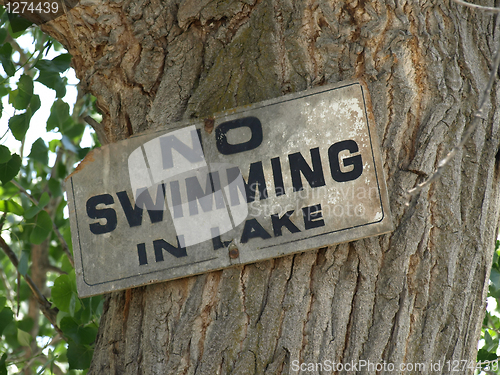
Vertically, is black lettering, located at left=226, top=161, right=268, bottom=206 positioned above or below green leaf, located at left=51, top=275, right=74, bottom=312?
above

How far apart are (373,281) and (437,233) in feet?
0.58

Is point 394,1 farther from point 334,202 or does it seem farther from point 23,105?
point 23,105

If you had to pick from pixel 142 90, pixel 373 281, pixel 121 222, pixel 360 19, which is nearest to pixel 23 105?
pixel 142 90

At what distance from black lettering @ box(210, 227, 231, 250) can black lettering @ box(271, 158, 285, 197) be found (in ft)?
0.52

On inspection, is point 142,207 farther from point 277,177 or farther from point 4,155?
point 4,155

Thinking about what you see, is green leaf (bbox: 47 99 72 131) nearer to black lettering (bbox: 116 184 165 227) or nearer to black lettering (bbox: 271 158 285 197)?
black lettering (bbox: 116 184 165 227)

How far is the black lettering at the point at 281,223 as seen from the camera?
1.02m

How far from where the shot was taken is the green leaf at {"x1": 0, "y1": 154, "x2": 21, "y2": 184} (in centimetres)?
154

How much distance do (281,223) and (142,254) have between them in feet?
A: 1.09

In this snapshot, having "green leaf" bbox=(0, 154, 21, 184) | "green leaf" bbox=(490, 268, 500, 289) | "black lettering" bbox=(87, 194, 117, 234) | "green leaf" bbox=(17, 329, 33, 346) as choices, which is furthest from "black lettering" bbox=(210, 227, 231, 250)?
"green leaf" bbox=(17, 329, 33, 346)

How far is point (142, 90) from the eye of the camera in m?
1.20

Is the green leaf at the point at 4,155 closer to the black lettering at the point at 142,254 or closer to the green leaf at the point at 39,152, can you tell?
the green leaf at the point at 39,152

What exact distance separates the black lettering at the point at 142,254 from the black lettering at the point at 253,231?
233 millimetres
